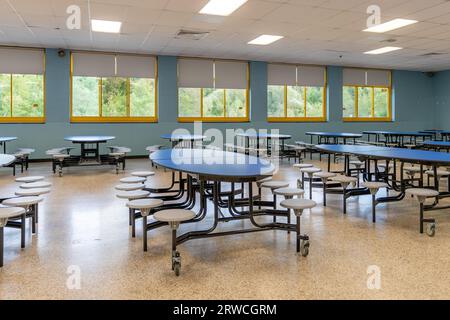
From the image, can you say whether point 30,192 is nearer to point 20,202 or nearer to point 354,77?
point 20,202

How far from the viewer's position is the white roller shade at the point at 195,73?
419 inches

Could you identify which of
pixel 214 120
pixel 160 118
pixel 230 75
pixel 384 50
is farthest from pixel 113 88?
pixel 384 50

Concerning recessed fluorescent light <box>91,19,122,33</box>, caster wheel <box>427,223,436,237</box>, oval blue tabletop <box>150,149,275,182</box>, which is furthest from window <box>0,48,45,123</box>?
caster wheel <box>427,223,436,237</box>

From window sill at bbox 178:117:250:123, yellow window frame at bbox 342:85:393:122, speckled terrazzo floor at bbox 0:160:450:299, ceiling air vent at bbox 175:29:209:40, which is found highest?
ceiling air vent at bbox 175:29:209:40

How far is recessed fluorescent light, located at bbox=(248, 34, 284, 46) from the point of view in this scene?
8.28 meters

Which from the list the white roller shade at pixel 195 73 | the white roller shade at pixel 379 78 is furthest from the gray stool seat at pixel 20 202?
the white roller shade at pixel 379 78

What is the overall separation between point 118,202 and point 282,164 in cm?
528

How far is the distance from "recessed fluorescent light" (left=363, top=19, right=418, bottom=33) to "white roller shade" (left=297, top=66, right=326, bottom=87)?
4.35 metres

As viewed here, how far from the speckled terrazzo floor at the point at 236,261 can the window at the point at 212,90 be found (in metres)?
6.90

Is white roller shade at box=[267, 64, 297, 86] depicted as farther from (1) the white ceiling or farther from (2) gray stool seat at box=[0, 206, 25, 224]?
(2) gray stool seat at box=[0, 206, 25, 224]

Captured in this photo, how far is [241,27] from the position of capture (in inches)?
290

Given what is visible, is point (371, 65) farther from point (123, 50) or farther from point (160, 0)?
point (160, 0)

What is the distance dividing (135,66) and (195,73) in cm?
172

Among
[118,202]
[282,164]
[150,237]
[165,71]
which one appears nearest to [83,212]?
[118,202]
